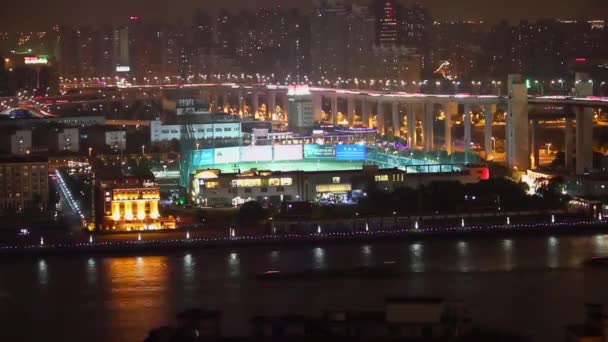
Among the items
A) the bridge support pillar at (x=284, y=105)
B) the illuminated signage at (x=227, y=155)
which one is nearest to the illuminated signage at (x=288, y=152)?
the illuminated signage at (x=227, y=155)

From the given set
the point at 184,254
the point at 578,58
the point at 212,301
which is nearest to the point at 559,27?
the point at 578,58

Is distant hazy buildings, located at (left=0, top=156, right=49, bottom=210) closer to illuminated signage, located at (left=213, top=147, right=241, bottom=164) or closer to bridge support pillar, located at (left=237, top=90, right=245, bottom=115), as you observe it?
illuminated signage, located at (left=213, top=147, right=241, bottom=164)

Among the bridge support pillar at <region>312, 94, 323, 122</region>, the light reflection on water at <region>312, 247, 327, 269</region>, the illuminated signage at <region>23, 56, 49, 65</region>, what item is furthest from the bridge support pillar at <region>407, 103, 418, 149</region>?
the illuminated signage at <region>23, 56, 49, 65</region>

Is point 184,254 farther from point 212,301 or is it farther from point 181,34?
point 181,34

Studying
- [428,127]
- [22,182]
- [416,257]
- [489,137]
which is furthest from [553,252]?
[428,127]

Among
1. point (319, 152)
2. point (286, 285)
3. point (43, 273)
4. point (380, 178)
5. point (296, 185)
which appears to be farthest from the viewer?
point (319, 152)

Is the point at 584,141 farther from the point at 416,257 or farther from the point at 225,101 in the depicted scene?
the point at 225,101
